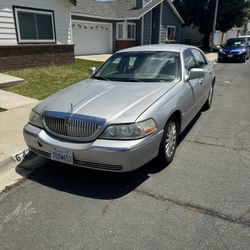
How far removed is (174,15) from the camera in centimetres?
2762

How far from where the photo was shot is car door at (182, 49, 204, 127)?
4095 mm

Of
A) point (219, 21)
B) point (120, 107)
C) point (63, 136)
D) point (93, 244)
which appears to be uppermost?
point (219, 21)

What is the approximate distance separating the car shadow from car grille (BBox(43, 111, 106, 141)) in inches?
25.9

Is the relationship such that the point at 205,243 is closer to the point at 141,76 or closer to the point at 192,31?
the point at 141,76

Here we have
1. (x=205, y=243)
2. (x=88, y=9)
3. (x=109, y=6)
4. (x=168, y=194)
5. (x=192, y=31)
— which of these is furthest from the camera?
(x=192, y=31)

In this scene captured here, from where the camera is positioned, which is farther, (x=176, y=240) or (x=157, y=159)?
(x=157, y=159)

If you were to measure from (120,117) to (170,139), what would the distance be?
1039 mm

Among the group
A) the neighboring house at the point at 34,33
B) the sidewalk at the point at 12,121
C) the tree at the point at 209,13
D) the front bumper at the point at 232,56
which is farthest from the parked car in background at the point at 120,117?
the tree at the point at 209,13

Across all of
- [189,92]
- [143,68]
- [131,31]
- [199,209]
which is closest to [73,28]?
[131,31]

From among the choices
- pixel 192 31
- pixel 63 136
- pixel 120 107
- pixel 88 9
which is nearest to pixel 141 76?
pixel 120 107

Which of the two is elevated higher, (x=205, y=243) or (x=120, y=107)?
(x=120, y=107)

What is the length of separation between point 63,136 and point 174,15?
90.9 ft

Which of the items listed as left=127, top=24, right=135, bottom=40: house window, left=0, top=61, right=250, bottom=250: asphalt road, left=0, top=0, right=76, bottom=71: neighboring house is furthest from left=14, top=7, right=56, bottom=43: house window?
left=127, top=24, right=135, bottom=40: house window

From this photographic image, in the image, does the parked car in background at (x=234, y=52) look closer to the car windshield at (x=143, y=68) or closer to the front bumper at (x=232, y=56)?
the front bumper at (x=232, y=56)
